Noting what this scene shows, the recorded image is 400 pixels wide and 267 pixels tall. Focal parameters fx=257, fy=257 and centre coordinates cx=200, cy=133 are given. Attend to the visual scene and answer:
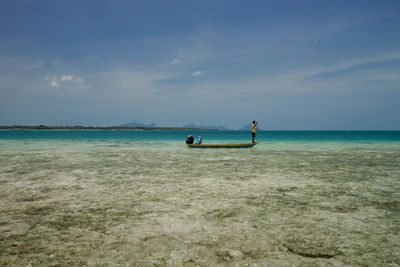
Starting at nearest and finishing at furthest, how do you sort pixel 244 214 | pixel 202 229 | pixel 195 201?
pixel 202 229
pixel 244 214
pixel 195 201

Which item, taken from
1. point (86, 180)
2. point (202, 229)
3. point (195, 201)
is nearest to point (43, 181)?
point (86, 180)

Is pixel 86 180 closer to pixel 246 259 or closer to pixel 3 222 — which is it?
pixel 3 222

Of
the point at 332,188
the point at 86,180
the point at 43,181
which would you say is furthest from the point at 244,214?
the point at 43,181

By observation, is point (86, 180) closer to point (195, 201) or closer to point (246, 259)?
point (195, 201)

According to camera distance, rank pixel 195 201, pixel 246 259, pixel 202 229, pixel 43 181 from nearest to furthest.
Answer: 1. pixel 246 259
2. pixel 202 229
3. pixel 195 201
4. pixel 43 181

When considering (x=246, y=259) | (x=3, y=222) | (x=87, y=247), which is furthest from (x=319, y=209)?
(x=3, y=222)

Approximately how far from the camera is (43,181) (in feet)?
29.0

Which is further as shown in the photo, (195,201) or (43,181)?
(43,181)

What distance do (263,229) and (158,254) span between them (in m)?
1.96

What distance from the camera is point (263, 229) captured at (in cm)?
460

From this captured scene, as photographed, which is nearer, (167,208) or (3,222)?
(3,222)

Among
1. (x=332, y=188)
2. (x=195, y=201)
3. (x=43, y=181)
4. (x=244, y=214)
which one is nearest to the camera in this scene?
(x=244, y=214)

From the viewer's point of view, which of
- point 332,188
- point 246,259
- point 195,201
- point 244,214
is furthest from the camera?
point 332,188

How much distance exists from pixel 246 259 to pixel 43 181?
8.01m
